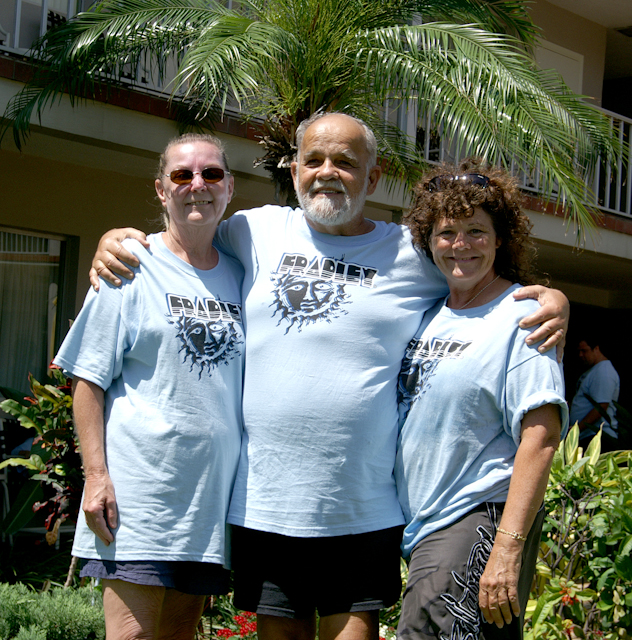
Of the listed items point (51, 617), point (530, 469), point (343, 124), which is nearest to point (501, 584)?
point (530, 469)

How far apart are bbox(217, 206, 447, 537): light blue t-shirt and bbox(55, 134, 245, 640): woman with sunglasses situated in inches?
4.0

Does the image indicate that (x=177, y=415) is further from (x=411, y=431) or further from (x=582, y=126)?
(x=582, y=126)

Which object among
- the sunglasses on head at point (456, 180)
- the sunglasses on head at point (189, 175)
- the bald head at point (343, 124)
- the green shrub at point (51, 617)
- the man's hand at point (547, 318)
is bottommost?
the green shrub at point (51, 617)

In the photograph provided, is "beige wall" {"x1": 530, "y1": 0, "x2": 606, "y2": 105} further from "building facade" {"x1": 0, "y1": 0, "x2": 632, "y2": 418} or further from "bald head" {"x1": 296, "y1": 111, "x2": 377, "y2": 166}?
"bald head" {"x1": 296, "y1": 111, "x2": 377, "y2": 166}

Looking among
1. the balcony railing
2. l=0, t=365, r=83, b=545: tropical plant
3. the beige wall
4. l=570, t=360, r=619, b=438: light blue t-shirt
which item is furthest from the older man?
the beige wall

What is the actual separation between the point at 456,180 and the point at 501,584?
49.1 inches

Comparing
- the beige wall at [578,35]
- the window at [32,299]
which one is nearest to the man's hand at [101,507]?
the window at [32,299]

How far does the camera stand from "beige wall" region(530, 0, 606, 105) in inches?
409

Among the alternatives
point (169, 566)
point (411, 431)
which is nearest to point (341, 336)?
point (411, 431)

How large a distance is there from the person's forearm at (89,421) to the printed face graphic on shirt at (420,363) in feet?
3.16

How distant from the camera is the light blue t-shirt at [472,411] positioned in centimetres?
218

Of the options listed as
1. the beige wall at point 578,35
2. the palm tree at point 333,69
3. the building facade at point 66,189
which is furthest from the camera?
the beige wall at point 578,35

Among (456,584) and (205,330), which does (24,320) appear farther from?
(456,584)

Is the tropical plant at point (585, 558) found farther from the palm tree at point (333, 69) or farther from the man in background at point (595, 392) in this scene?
the man in background at point (595, 392)
